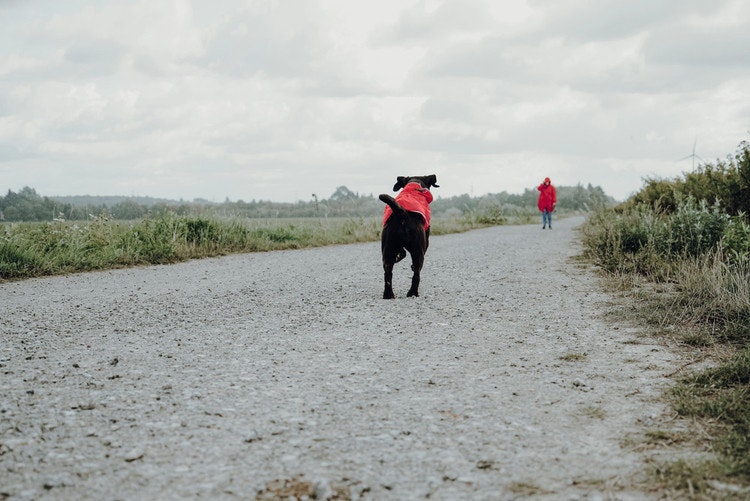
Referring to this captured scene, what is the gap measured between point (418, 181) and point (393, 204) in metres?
1.44

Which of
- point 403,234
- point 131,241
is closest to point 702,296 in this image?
point 403,234

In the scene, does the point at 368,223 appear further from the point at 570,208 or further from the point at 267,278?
the point at 570,208

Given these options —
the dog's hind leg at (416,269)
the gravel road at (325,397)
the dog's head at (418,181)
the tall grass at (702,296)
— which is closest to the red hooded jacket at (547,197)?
the tall grass at (702,296)

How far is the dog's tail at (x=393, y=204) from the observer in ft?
22.3

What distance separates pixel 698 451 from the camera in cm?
291

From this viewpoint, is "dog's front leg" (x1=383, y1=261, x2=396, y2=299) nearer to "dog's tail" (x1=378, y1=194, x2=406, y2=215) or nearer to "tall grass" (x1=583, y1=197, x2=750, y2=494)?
"dog's tail" (x1=378, y1=194, x2=406, y2=215)

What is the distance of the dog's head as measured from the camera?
8250 mm

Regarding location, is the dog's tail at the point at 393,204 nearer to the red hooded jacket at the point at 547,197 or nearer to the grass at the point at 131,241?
the grass at the point at 131,241

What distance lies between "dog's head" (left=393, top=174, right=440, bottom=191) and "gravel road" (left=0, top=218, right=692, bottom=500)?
5.79 feet

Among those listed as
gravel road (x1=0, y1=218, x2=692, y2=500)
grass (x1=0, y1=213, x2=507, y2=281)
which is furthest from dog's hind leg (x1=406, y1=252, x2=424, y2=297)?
grass (x1=0, y1=213, x2=507, y2=281)

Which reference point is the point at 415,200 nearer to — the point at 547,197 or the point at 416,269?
the point at 416,269

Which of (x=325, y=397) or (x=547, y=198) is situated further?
(x=547, y=198)

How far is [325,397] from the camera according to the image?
3697 millimetres

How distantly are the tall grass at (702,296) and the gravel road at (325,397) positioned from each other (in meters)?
0.28
